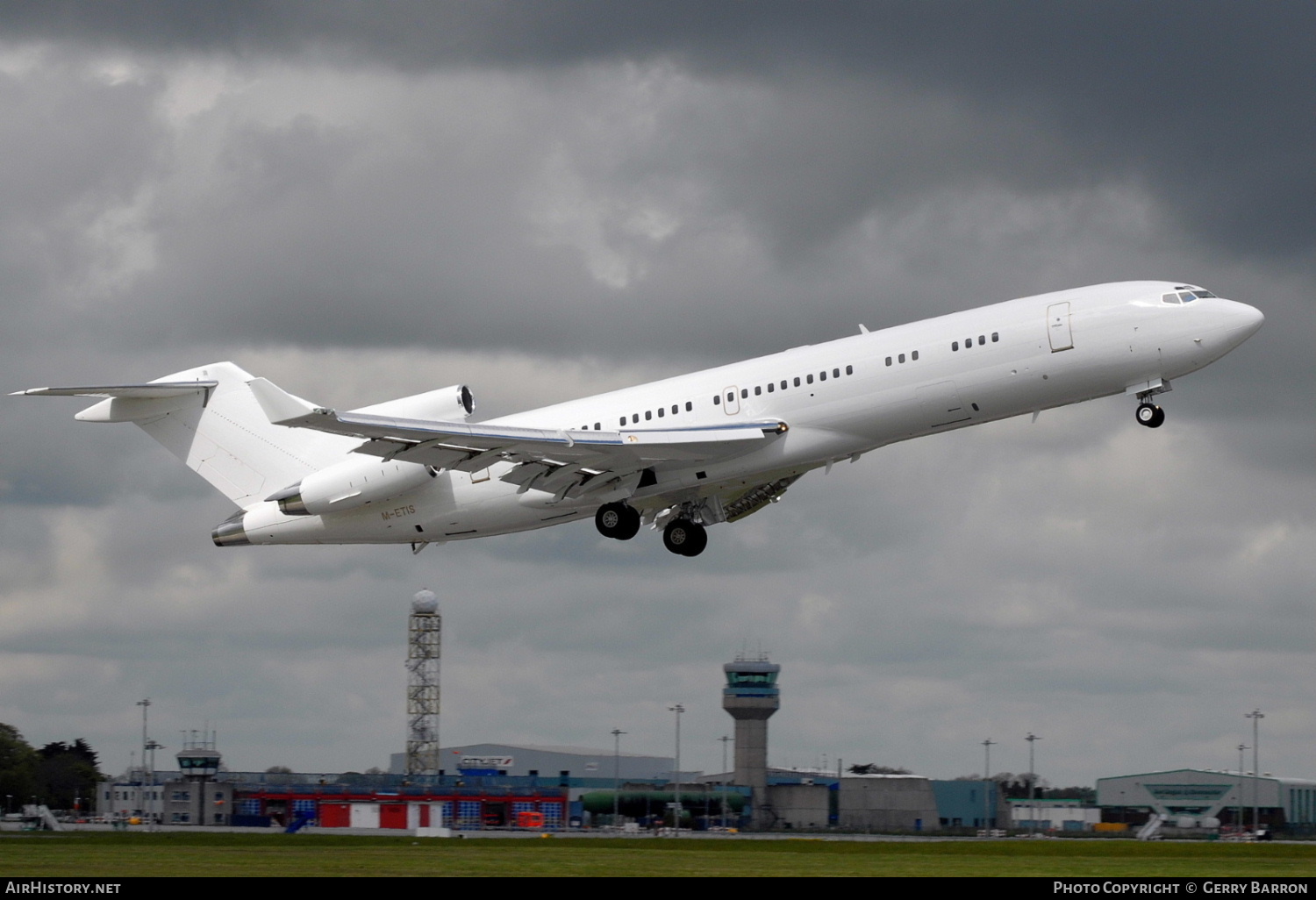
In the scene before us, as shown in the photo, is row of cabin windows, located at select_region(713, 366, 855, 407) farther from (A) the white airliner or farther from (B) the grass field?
(B) the grass field

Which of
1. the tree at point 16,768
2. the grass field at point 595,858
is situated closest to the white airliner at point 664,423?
the grass field at point 595,858

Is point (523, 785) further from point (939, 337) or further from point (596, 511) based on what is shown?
point (939, 337)

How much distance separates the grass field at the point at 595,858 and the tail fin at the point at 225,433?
9189 millimetres

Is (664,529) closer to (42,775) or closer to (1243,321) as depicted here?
(1243,321)

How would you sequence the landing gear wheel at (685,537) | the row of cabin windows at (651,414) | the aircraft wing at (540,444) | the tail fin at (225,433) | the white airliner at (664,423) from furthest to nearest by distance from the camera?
1. the tail fin at (225,433)
2. the landing gear wheel at (685,537)
3. the row of cabin windows at (651,414)
4. the aircraft wing at (540,444)
5. the white airliner at (664,423)

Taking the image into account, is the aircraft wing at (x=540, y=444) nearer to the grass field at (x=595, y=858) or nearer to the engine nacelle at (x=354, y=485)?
the engine nacelle at (x=354, y=485)

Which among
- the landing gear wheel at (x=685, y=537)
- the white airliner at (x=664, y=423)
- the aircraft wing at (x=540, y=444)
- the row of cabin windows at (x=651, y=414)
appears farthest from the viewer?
the landing gear wheel at (x=685, y=537)

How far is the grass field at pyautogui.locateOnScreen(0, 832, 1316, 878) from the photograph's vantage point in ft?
91.8

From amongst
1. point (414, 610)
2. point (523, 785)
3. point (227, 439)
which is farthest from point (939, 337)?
point (414, 610)

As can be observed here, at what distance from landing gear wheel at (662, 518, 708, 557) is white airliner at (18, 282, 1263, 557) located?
0.16 ft

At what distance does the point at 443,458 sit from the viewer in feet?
116

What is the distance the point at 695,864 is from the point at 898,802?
57.5 metres

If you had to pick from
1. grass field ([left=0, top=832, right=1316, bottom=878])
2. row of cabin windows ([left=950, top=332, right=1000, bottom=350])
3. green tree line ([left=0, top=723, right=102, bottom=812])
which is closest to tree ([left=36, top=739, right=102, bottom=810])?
green tree line ([left=0, top=723, right=102, bottom=812])

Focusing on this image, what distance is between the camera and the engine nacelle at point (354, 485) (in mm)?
37938
